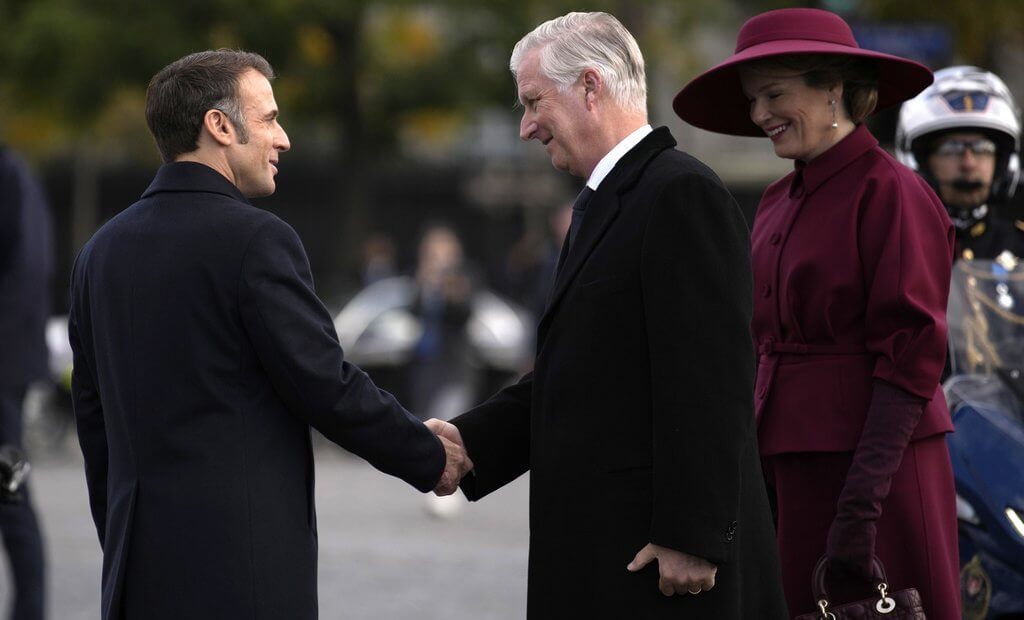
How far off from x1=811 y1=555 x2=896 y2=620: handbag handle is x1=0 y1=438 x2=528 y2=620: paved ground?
3856mm

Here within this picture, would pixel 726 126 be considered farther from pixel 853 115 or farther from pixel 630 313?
pixel 630 313

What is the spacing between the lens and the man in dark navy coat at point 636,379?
3754mm

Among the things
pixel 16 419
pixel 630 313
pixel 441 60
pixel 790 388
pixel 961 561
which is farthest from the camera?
pixel 441 60

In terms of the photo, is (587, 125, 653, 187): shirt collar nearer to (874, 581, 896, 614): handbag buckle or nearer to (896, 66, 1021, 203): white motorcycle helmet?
(874, 581, 896, 614): handbag buckle

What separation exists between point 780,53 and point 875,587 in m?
1.36

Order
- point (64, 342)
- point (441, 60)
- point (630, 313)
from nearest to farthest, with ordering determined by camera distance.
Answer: point (630, 313), point (64, 342), point (441, 60)

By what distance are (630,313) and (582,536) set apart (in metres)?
0.53

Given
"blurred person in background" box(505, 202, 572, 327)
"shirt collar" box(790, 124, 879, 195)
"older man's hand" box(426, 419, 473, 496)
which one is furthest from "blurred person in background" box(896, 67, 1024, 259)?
"blurred person in background" box(505, 202, 572, 327)

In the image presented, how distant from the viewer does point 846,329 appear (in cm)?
423

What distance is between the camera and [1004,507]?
4.53 meters

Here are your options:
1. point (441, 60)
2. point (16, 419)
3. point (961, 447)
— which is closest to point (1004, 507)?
point (961, 447)

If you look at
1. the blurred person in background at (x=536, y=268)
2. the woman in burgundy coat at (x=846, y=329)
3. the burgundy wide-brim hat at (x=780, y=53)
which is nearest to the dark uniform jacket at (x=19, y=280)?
the burgundy wide-brim hat at (x=780, y=53)

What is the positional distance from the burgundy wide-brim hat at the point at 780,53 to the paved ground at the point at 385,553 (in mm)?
3694

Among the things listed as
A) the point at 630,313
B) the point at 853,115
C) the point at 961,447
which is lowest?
the point at 961,447
